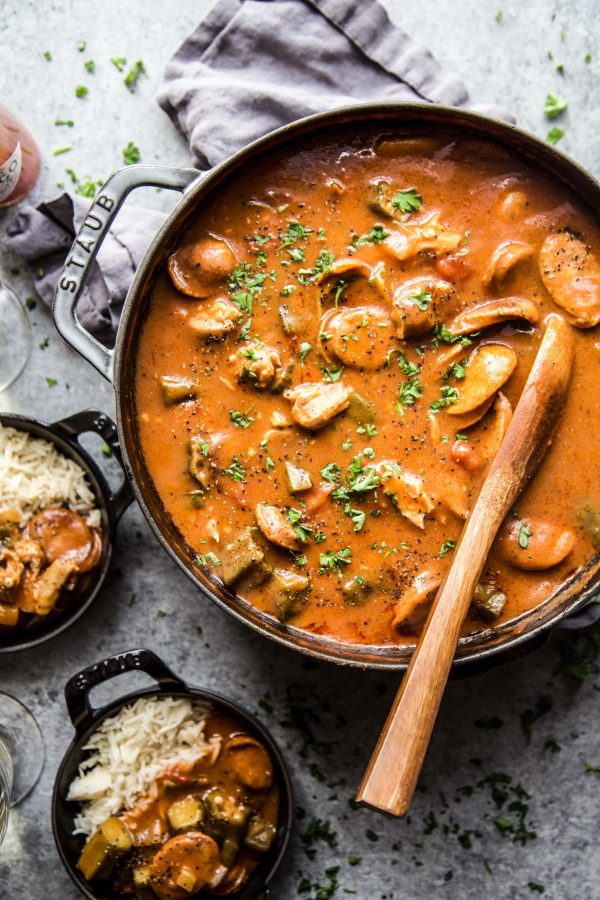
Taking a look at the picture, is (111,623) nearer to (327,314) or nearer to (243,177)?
(327,314)

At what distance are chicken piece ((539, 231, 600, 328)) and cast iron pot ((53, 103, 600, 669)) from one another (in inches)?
8.2

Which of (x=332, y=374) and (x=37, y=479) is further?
(x=37, y=479)

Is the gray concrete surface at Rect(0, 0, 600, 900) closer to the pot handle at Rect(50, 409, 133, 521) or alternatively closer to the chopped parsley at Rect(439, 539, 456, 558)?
the pot handle at Rect(50, 409, 133, 521)

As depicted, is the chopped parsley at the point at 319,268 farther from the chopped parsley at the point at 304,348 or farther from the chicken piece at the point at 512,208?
the chicken piece at the point at 512,208

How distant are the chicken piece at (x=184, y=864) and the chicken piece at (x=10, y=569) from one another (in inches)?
51.6

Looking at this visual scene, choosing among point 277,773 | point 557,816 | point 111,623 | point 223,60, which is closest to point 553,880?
point 557,816

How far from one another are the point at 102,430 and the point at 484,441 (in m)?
1.61

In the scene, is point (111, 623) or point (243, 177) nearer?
point (243, 177)

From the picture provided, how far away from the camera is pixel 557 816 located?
4098 millimetres

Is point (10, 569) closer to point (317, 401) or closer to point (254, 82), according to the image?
point (317, 401)

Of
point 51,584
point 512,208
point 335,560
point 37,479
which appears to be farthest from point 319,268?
point 51,584

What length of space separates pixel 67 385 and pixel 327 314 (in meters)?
1.44

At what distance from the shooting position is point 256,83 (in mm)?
3910

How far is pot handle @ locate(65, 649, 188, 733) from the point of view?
366cm
